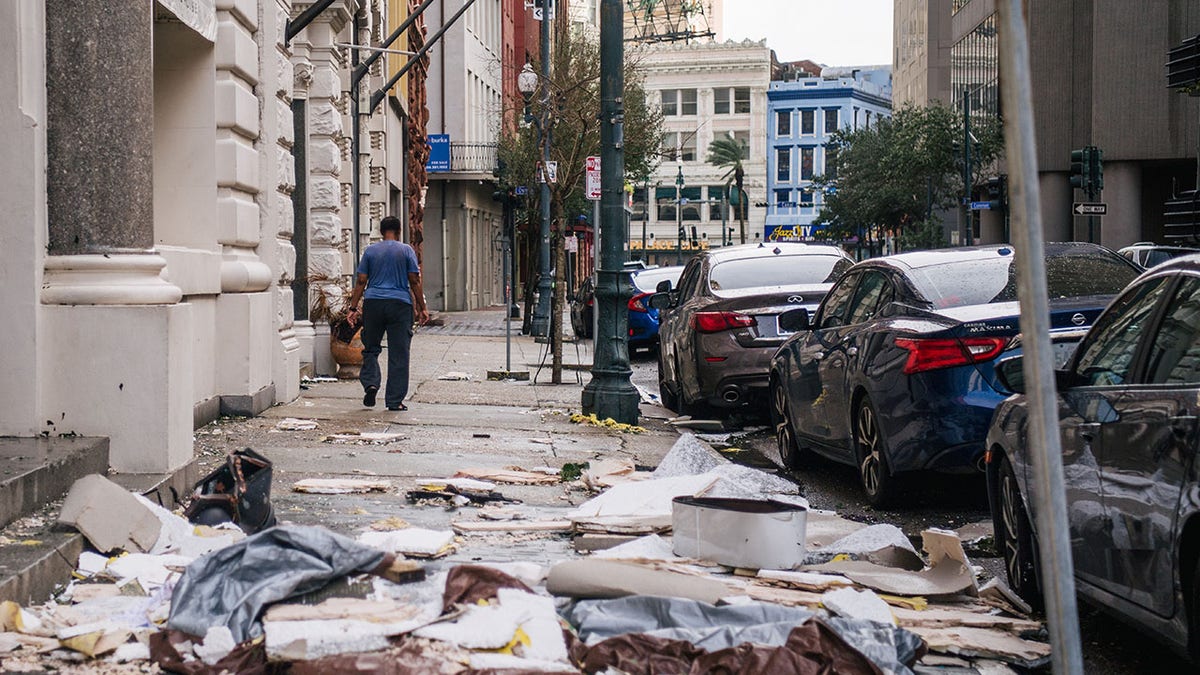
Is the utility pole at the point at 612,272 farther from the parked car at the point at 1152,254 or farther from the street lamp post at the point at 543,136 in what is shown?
the parked car at the point at 1152,254

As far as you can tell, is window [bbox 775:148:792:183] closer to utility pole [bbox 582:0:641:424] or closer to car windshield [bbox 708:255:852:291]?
car windshield [bbox 708:255:852:291]

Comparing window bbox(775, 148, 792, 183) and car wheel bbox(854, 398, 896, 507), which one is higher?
window bbox(775, 148, 792, 183)

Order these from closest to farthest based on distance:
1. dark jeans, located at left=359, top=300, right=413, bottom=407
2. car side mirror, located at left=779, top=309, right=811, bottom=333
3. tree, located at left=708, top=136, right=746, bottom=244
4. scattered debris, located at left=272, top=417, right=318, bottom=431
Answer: car side mirror, located at left=779, top=309, right=811, bottom=333, scattered debris, located at left=272, top=417, right=318, bottom=431, dark jeans, located at left=359, top=300, right=413, bottom=407, tree, located at left=708, top=136, right=746, bottom=244

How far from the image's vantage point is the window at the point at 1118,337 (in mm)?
5844

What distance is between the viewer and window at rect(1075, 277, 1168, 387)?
19.2ft

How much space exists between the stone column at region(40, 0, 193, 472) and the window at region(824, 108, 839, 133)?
11726 centimetres

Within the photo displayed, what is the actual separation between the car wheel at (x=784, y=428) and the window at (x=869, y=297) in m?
1.19

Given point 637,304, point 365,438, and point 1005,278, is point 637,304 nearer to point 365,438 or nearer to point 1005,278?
point 365,438

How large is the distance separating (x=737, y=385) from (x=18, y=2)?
8.16m

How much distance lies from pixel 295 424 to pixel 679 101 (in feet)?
371

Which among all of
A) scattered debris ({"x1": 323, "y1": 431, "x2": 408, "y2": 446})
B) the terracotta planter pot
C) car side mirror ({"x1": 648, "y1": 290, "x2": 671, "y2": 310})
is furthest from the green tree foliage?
scattered debris ({"x1": 323, "y1": 431, "x2": 408, "y2": 446})

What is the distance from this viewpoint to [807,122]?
122750mm

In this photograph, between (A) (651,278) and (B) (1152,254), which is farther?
(A) (651,278)

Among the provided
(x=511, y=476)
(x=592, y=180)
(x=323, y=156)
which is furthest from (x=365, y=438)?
(x=592, y=180)
